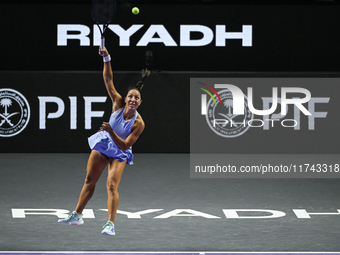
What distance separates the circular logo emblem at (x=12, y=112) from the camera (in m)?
12.0

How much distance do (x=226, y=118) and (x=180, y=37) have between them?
5.76ft

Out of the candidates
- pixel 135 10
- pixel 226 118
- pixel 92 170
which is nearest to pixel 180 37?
pixel 135 10

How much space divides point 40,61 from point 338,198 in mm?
6196

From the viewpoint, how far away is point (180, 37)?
39.9 ft

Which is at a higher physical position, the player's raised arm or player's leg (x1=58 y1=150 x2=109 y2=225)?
the player's raised arm

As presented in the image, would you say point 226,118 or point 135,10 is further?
point 226,118

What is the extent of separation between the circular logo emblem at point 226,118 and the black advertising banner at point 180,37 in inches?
23.9

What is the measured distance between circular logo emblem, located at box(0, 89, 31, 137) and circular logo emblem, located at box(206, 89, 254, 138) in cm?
344

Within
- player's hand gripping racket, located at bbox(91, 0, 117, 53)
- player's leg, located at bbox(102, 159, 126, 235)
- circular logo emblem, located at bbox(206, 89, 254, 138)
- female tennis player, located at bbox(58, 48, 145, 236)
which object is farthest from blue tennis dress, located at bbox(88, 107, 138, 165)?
circular logo emblem, located at bbox(206, 89, 254, 138)

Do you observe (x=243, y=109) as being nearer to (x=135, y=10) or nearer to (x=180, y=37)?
(x=180, y=37)

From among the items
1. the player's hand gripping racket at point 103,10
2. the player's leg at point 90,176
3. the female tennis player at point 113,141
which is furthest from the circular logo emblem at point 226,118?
the player's leg at point 90,176

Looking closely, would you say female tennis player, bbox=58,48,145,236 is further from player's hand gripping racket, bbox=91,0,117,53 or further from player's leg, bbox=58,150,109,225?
player's hand gripping racket, bbox=91,0,117,53

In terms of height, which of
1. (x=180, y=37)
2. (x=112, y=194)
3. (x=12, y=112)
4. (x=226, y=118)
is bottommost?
(x=112, y=194)

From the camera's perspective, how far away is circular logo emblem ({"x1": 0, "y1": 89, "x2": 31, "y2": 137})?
12.0 m
